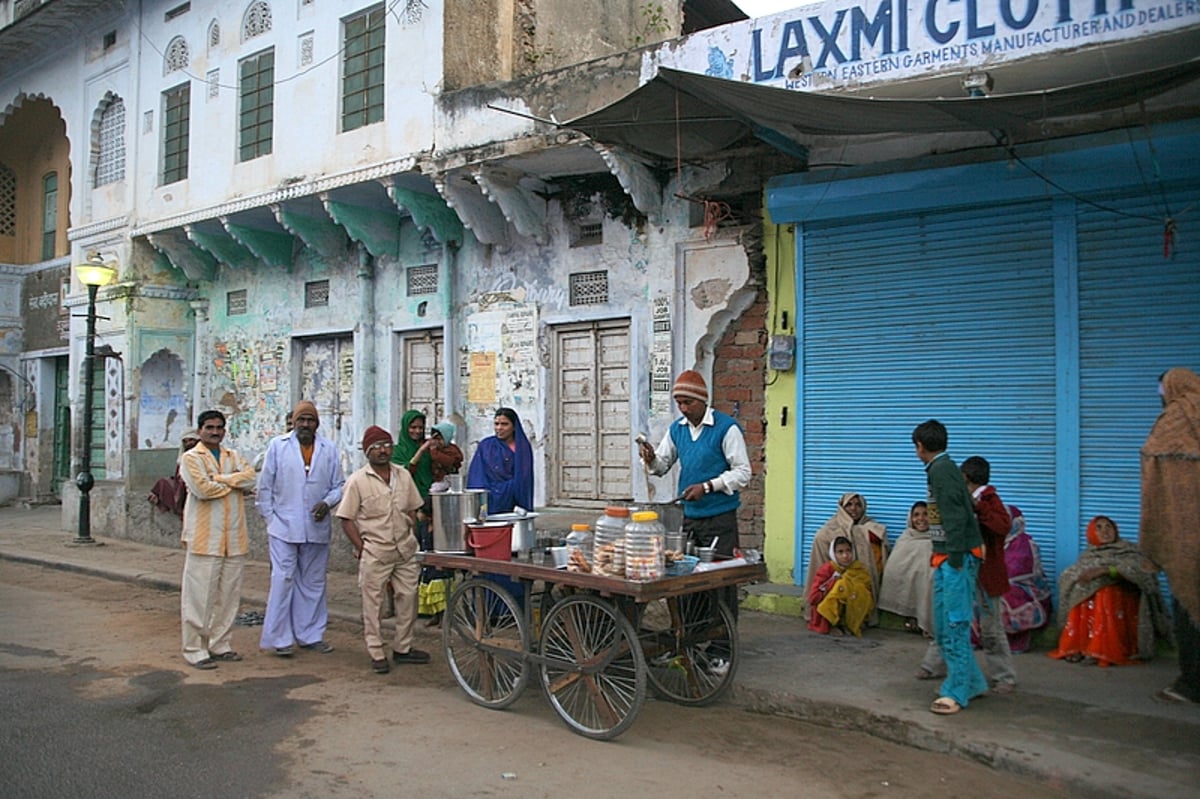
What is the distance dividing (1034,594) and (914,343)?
2.04 metres

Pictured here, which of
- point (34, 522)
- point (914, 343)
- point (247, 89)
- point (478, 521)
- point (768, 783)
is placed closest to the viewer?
point (768, 783)

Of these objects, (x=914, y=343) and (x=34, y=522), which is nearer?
(x=914, y=343)

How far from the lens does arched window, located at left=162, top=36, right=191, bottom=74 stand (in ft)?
44.3

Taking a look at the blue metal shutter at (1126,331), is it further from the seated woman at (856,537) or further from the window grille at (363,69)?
the window grille at (363,69)

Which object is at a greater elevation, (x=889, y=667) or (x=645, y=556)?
(x=645, y=556)

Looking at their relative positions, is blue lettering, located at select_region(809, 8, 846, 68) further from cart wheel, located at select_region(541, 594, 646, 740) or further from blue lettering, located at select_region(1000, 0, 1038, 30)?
cart wheel, located at select_region(541, 594, 646, 740)

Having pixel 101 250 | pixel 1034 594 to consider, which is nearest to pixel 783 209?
pixel 1034 594

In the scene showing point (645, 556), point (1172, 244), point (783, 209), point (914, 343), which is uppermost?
point (783, 209)

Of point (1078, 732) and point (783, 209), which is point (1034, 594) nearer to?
point (1078, 732)

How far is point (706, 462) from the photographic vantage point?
624 centimetres

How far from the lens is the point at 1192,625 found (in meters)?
5.12

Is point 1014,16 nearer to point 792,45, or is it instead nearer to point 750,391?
point 792,45

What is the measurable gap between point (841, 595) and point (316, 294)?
8.08 meters

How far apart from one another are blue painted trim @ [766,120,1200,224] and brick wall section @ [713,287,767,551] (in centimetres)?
96
